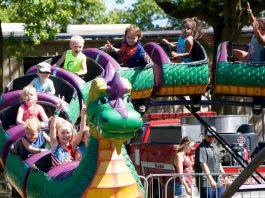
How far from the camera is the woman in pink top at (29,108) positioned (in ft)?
29.4

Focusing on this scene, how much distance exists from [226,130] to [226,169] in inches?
63.9

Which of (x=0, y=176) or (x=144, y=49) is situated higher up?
(x=144, y=49)

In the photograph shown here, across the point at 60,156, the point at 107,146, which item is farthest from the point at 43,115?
the point at 107,146

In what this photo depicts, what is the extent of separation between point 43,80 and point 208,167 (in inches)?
115

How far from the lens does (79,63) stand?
10523mm

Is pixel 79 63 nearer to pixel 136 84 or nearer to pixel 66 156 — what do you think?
pixel 136 84

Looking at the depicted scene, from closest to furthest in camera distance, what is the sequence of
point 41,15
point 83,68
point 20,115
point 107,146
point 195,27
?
point 107,146 → point 20,115 → point 83,68 → point 195,27 → point 41,15

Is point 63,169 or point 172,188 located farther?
point 172,188

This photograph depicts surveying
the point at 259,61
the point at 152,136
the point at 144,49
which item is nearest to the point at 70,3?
the point at 152,136

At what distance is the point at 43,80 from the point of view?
31.9ft

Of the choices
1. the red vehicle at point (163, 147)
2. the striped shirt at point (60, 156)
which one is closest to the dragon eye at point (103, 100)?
the striped shirt at point (60, 156)

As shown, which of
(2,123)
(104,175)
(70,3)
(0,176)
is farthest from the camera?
(70,3)

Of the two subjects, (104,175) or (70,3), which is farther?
(70,3)

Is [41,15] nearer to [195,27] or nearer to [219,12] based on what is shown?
[219,12]
